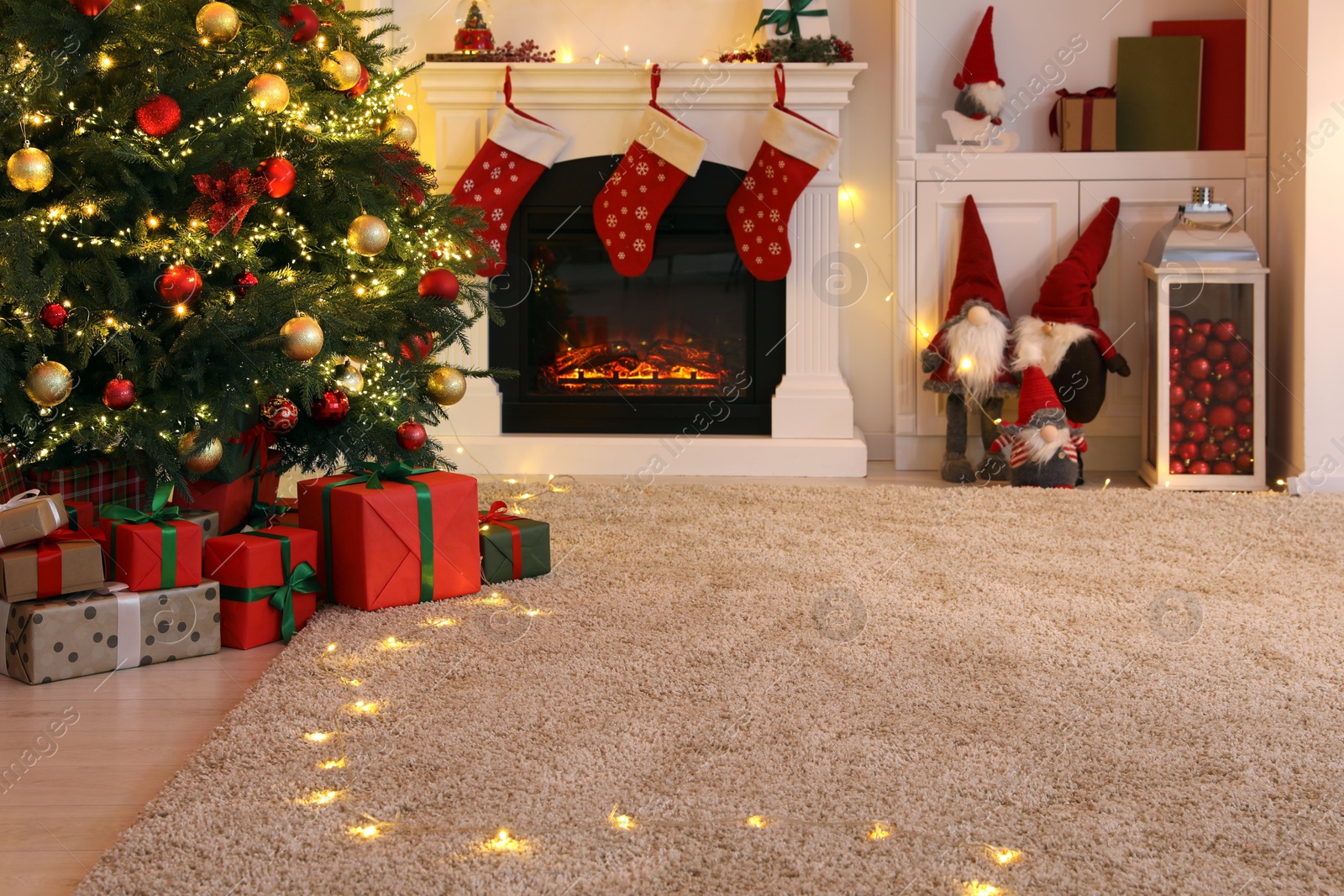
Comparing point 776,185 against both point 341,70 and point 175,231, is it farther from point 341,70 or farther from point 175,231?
point 175,231

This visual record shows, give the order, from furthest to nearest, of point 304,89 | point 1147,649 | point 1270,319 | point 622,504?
point 1270,319 < point 622,504 < point 304,89 < point 1147,649

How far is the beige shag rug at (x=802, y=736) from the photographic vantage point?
4.71 feet

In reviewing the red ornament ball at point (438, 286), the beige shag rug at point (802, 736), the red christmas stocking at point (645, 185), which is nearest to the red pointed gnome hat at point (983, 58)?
the red christmas stocking at point (645, 185)

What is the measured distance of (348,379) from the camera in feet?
8.81

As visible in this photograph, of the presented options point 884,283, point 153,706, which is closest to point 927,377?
point 884,283

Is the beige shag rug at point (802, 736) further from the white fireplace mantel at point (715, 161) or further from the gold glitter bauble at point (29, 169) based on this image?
the white fireplace mantel at point (715, 161)

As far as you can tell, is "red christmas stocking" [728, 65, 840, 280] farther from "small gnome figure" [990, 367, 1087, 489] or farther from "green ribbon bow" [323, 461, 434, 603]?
"green ribbon bow" [323, 461, 434, 603]

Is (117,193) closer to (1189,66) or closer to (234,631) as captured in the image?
(234,631)

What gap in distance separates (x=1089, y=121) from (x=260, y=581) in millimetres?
3077

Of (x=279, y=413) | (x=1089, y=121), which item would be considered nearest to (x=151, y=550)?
(x=279, y=413)

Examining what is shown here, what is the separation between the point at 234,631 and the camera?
232 cm

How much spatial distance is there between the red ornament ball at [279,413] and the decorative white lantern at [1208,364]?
2550 millimetres

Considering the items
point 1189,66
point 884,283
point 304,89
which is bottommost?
point 884,283

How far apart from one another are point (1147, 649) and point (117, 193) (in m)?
2.06
